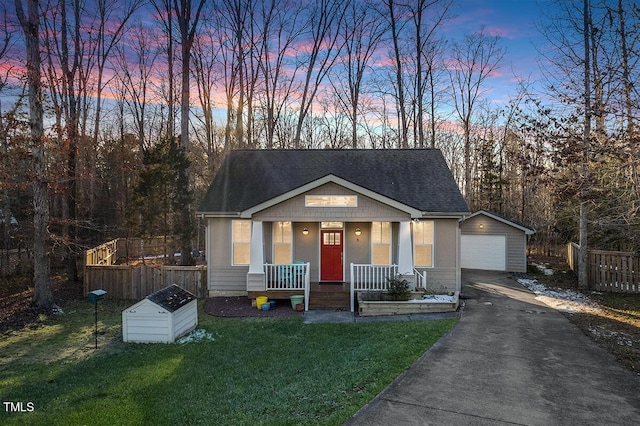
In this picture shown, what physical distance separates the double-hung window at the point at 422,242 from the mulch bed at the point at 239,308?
4.70 m

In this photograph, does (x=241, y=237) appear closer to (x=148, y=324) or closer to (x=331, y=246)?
(x=331, y=246)

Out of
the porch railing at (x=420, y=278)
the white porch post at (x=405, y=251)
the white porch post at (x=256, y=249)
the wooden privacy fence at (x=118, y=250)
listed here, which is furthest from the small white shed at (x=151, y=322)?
the porch railing at (x=420, y=278)

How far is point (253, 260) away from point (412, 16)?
18.9m

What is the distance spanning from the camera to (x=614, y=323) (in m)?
9.60

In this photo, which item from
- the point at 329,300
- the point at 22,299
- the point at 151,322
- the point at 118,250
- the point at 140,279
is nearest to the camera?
the point at 151,322

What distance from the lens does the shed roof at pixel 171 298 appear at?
9095mm

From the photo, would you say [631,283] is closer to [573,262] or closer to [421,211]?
[573,262]

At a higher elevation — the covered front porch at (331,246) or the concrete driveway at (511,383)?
the covered front porch at (331,246)

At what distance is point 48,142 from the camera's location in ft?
38.0

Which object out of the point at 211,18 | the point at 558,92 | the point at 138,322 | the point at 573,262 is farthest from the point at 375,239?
the point at 211,18

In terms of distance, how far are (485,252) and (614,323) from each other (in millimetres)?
9436

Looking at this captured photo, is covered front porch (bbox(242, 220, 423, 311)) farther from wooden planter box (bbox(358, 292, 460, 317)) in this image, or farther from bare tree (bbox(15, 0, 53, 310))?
bare tree (bbox(15, 0, 53, 310))

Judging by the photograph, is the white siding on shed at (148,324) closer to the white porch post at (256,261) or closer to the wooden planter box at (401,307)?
the white porch post at (256,261)

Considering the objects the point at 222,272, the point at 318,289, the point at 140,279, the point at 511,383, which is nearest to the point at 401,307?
the point at 318,289
